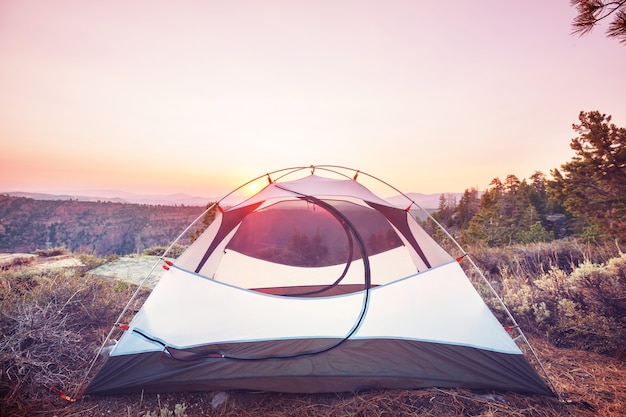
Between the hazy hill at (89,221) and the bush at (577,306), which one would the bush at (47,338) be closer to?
the bush at (577,306)

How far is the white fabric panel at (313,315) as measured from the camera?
8.30 feet

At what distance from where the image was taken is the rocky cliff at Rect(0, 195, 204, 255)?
869 inches

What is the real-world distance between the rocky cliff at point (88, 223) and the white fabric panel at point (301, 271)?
17.4m

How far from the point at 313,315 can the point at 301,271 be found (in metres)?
1.66

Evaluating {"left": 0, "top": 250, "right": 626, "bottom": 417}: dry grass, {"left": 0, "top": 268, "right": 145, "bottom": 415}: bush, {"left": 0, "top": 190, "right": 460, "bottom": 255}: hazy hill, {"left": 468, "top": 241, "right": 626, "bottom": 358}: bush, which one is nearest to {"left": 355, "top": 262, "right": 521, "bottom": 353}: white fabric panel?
{"left": 0, "top": 250, "right": 626, "bottom": 417}: dry grass

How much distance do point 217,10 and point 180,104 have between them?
2.54 meters

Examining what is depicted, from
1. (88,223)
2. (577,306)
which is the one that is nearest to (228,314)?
(577,306)

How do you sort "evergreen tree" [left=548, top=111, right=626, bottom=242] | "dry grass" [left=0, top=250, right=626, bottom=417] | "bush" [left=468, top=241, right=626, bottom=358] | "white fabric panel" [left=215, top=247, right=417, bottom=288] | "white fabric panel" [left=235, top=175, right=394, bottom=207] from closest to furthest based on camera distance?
"dry grass" [left=0, top=250, right=626, bottom=417], "bush" [left=468, top=241, right=626, bottom=358], "white fabric panel" [left=235, top=175, right=394, bottom=207], "white fabric panel" [left=215, top=247, right=417, bottom=288], "evergreen tree" [left=548, top=111, right=626, bottom=242]

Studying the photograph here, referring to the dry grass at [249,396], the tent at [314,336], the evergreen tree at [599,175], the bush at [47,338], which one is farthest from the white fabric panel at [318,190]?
the evergreen tree at [599,175]

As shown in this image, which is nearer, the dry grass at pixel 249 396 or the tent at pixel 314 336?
the dry grass at pixel 249 396

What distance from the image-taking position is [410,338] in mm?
2535

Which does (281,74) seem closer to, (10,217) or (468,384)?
(468,384)

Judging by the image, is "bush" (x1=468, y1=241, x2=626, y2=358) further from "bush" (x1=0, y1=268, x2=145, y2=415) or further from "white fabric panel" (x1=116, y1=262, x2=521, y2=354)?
"bush" (x1=0, y1=268, x2=145, y2=415)

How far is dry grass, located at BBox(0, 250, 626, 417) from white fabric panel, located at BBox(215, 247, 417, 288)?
5.52 ft
